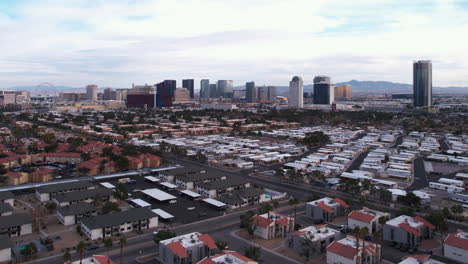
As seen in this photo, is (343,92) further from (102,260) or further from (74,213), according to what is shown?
(102,260)

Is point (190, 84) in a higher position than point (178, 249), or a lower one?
higher

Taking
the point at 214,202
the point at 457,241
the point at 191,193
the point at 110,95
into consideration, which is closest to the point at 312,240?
the point at 457,241

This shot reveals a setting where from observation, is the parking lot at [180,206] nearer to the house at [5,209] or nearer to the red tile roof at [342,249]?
the house at [5,209]

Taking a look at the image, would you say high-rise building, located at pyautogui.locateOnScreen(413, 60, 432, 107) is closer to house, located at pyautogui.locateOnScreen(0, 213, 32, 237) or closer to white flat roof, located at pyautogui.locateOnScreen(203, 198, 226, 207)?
white flat roof, located at pyautogui.locateOnScreen(203, 198, 226, 207)

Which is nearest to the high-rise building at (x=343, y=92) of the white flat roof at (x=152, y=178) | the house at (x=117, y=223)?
the white flat roof at (x=152, y=178)

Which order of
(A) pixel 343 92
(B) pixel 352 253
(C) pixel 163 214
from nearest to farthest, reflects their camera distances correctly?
1. (B) pixel 352 253
2. (C) pixel 163 214
3. (A) pixel 343 92

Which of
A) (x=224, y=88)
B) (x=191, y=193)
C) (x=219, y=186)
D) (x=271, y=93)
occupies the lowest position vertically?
(x=191, y=193)

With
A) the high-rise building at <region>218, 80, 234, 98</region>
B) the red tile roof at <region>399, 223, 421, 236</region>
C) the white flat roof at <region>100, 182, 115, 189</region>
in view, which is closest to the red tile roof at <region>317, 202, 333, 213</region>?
the red tile roof at <region>399, 223, 421, 236</region>
